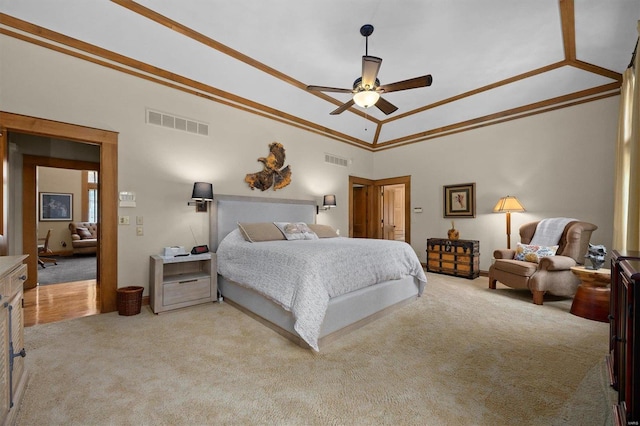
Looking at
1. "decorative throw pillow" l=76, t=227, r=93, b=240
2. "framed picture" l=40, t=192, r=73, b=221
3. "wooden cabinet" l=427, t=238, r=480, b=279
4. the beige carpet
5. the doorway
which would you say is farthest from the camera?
"decorative throw pillow" l=76, t=227, r=93, b=240

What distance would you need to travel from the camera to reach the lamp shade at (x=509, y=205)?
468 cm

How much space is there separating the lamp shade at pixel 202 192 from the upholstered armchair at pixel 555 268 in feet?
14.7

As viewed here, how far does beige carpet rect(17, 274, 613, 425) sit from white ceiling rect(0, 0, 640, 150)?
3.10 meters

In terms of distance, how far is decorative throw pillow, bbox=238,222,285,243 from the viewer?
151 inches

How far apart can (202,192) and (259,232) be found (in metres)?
0.98

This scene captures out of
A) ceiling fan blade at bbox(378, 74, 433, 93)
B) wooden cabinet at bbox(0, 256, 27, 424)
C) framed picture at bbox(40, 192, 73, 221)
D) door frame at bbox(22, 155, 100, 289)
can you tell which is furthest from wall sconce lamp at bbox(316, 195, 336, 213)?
framed picture at bbox(40, 192, 73, 221)

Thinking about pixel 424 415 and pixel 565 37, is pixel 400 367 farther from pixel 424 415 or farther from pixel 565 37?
pixel 565 37

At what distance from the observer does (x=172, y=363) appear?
2.16m

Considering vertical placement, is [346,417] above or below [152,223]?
below

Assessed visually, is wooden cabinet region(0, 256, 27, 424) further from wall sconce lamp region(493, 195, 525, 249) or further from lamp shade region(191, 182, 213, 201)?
wall sconce lamp region(493, 195, 525, 249)

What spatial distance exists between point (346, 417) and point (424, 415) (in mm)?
469

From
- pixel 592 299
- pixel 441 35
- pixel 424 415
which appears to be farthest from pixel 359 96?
pixel 592 299

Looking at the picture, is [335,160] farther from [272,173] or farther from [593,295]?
[593,295]

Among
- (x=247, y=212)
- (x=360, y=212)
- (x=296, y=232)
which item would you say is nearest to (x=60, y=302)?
(x=247, y=212)
